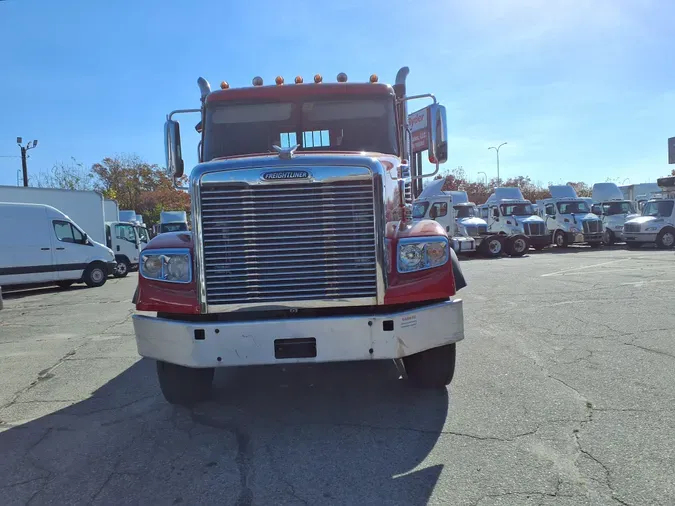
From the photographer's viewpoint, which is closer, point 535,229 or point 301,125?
point 301,125

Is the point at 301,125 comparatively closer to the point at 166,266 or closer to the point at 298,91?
the point at 298,91

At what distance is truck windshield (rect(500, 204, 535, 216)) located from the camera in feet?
78.0

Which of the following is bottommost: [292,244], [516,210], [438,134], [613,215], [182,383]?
[182,383]

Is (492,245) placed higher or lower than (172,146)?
lower

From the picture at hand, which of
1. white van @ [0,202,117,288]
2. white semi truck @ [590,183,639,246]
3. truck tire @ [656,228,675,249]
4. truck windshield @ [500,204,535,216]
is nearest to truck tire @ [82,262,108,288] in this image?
white van @ [0,202,117,288]

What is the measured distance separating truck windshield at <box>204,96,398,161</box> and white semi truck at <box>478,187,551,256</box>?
60.4 feet

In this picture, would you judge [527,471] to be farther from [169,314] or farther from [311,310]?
[169,314]

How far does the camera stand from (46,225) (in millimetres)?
15352

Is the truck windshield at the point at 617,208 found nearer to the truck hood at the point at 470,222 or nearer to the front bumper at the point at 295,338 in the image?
the truck hood at the point at 470,222

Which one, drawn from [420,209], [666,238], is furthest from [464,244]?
[666,238]

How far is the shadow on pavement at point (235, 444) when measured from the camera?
310 centimetres

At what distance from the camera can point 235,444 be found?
3.76 metres

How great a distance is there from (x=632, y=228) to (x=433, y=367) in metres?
22.6

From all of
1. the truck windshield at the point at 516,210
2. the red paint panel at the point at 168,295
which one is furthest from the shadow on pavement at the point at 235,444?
the truck windshield at the point at 516,210
